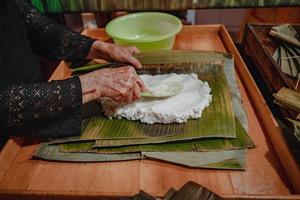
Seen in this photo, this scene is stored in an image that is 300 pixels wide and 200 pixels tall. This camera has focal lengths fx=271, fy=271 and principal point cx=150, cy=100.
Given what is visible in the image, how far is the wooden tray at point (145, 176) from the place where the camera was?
83 cm

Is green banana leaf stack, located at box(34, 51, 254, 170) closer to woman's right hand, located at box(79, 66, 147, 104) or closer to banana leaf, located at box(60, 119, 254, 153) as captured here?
banana leaf, located at box(60, 119, 254, 153)

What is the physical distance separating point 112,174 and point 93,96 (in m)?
0.29

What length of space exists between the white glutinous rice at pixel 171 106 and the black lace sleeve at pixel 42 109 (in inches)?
7.4

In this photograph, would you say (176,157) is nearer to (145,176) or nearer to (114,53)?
(145,176)

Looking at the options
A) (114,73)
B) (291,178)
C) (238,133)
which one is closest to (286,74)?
(238,133)

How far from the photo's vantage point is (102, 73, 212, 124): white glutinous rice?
1043 mm

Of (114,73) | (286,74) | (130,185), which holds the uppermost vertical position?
(114,73)

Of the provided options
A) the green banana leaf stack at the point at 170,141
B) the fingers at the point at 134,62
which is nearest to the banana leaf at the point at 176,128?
the green banana leaf stack at the point at 170,141

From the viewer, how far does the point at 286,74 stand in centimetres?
124

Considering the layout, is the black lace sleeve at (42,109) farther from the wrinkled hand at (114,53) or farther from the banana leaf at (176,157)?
the wrinkled hand at (114,53)

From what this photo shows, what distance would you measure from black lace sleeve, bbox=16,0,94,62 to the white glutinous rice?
46 centimetres

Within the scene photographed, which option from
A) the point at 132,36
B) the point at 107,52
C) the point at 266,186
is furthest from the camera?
the point at 132,36

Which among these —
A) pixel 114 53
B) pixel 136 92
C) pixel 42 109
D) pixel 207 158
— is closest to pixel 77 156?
pixel 42 109

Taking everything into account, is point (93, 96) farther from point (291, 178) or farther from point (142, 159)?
point (291, 178)
